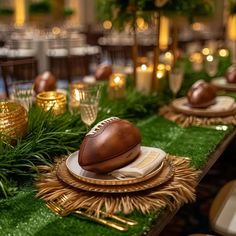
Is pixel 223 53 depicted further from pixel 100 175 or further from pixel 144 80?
pixel 100 175

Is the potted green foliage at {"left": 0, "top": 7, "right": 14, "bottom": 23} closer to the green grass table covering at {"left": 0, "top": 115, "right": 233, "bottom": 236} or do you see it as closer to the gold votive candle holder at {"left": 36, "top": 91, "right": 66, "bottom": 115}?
the gold votive candle holder at {"left": 36, "top": 91, "right": 66, "bottom": 115}

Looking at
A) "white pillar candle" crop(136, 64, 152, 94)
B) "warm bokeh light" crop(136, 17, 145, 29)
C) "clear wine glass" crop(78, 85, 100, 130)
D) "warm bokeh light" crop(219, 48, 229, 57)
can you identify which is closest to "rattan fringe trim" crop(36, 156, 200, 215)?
"clear wine glass" crop(78, 85, 100, 130)

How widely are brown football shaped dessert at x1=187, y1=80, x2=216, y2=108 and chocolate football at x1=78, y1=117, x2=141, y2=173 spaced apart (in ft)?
2.42

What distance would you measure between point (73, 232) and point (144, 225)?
0.15 meters

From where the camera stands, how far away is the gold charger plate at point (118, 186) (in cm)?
93

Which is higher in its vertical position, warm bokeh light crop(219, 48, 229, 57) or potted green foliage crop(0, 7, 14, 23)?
potted green foliage crop(0, 7, 14, 23)

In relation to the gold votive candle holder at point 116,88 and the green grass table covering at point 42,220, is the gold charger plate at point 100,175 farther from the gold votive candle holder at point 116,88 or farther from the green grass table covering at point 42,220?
the gold votive candle holder at point 116,88

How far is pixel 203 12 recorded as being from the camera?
2449 millimetres

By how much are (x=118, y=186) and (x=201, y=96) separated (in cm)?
84

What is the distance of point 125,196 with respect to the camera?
36.6 inches

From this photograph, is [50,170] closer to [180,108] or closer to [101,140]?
[101,140]

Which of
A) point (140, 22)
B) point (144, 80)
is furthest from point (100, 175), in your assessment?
point (140, 22)

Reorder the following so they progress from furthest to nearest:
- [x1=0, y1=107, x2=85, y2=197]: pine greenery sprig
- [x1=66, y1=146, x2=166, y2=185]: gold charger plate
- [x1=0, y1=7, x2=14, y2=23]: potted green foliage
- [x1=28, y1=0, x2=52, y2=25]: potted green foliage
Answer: [x1=0, y1=7, x2=14, y2=23]: potted green foliage, [x1=28, y1=0, x2=52, y2=25]: potted green foliage, [x1=0, y1=107, x2=85, y2=197]: pine greenery sprig, [x1=66, y1=146, x2=166, y2=185]: gold charger plate

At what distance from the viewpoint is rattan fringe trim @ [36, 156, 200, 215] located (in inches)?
35.2
